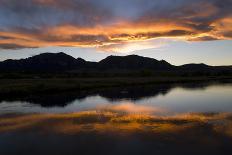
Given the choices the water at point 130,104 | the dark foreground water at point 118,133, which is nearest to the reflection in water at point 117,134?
the dark foreground water at point 118,133

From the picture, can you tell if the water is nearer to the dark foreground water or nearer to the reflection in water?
the dark foreground water

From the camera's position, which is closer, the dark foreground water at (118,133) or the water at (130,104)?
the dark foreground water at (118,133)

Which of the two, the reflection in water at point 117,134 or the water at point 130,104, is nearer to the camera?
the reflection in water at point 117,134

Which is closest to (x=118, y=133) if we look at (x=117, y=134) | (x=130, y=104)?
(x=117, y=134)

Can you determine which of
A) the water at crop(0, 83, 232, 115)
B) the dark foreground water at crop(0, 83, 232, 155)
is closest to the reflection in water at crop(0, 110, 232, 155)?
the dark foreground water at crop(0, 83, 232, 155)

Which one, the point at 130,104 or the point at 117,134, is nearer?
the point at 117,134

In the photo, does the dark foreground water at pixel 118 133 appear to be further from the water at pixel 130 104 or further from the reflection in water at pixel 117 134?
the water at pixel 130 104

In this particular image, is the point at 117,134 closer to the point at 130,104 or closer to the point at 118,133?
the point at 118,133

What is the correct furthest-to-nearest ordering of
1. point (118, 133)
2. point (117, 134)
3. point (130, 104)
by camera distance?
1. point (130, 104)
2. point (118, 133)
3. point (117, 134)

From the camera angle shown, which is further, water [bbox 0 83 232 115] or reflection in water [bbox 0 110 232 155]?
water [bbox 0 83 232 115]

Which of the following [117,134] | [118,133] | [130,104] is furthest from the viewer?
[130,104]

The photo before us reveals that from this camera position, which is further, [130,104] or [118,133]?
[130,104]

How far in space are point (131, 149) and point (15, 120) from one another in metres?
13.8

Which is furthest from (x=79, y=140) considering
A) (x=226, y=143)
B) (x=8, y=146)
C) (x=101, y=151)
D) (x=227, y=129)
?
(x=227, y=129)
